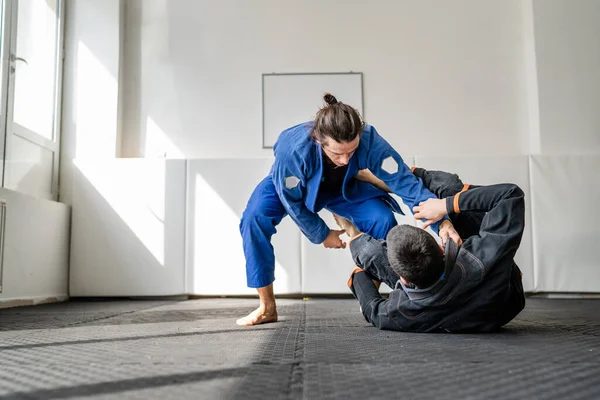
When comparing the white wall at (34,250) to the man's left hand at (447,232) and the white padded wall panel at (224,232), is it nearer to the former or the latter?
the white padded wall panel at (224,232)

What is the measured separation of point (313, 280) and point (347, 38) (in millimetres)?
2248

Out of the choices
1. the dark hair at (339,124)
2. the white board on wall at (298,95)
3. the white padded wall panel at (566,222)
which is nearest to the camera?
the dark hair at (339,124)

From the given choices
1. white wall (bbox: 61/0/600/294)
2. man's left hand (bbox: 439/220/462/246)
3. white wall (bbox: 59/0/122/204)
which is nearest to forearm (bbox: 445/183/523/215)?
man's left hand (bbox: 439/220/462/246)

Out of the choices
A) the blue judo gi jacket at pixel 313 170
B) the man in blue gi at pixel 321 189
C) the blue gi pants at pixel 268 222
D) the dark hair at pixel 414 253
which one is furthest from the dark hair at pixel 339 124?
the blue gi pants at pixel 268 222

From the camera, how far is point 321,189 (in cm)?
239

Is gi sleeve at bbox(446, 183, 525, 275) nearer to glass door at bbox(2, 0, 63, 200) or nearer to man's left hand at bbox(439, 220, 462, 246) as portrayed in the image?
man's left hand at bbox(439, 220, 462, 246)

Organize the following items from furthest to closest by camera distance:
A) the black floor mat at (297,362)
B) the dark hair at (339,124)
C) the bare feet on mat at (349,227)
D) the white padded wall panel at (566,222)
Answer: the white padded wall panel at (566,222)
the bare feet on mat at (349,227)
the dark hair at (339,124)
the black floor mat at (297,362)

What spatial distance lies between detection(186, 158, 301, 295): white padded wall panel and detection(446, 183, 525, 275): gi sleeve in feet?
8.30

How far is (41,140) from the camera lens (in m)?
4.25

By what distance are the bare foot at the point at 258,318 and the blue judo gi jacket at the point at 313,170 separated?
0.44 meters

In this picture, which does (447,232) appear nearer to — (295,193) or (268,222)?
(295,193)

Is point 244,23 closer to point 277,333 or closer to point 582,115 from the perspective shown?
point 582,115

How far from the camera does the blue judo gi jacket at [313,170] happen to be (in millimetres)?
2152

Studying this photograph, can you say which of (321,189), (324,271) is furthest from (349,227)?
(324,271)
